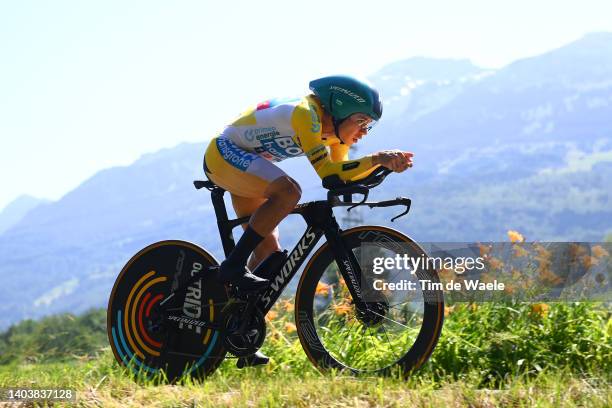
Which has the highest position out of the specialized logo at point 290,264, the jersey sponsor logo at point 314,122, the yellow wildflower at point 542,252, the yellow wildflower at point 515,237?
the jersey sponsor logo at point 314,122

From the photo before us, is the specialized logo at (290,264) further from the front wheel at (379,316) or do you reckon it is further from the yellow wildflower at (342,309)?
the yellow wildflower at (342,309)

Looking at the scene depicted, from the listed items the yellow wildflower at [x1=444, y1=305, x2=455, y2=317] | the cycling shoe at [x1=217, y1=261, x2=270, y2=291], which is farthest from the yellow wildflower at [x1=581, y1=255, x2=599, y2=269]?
the cycling shoe at [x1=217, y1=261, x2=270, y2=291]

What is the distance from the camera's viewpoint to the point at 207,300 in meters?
5.41

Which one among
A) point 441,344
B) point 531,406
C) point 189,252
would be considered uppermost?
point 189,252

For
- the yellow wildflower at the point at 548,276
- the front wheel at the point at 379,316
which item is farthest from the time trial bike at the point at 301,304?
the yellow wildflower at the point at 548,276

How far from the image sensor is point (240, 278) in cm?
500

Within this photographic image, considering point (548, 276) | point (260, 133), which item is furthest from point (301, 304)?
point (548, 276)

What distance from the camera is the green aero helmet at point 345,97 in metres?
4.95

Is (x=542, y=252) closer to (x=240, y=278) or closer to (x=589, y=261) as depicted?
(x=589, y=261)

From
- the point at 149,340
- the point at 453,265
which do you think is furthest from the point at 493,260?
the point at 149,340

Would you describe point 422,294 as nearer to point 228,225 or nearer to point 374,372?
point 374,372

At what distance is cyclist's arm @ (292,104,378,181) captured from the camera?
4648mm

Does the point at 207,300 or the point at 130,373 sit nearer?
the point at 130,373

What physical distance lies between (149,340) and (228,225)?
3.34ft
